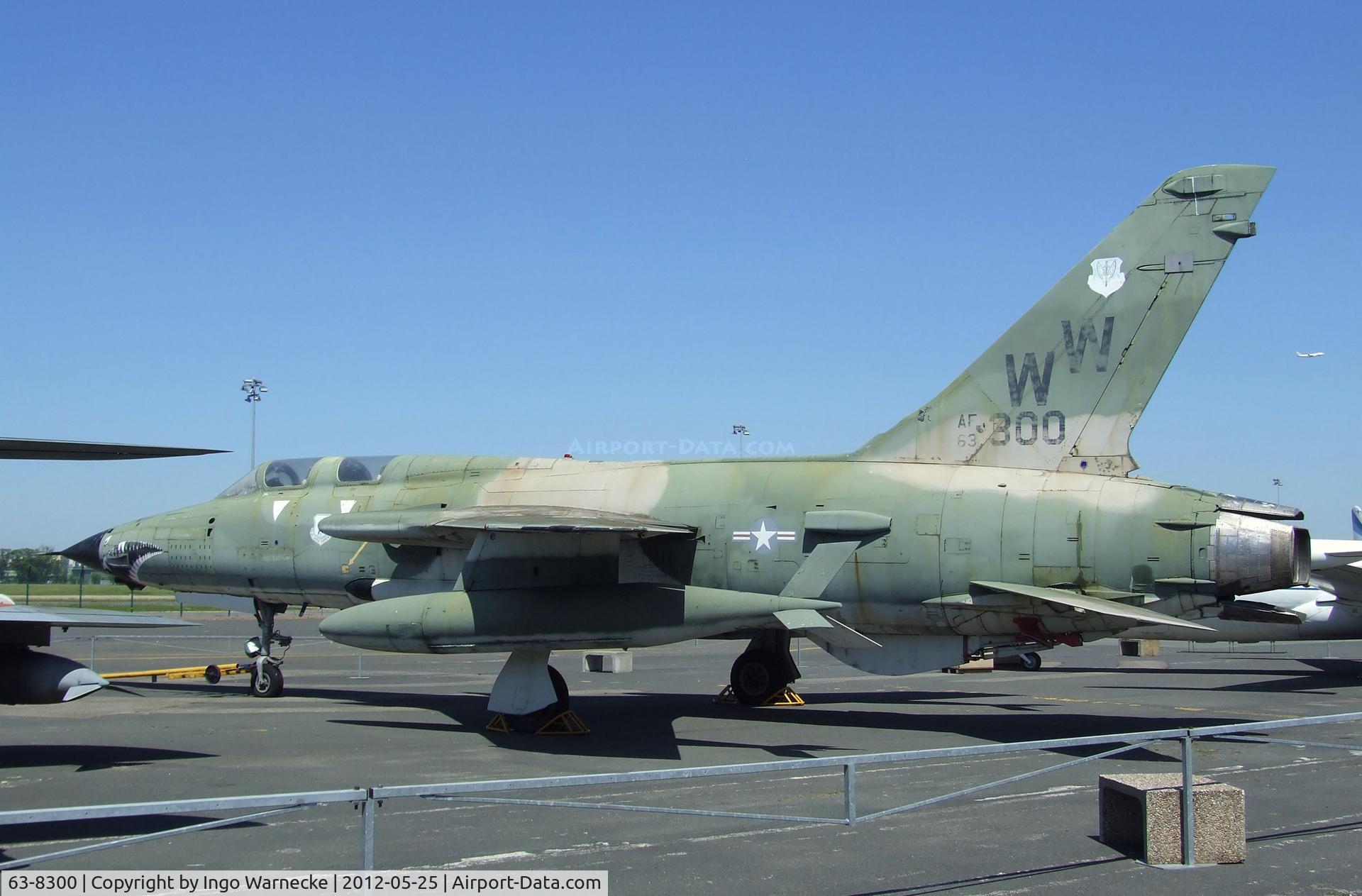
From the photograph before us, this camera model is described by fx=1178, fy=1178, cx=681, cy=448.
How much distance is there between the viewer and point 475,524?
44.0ft

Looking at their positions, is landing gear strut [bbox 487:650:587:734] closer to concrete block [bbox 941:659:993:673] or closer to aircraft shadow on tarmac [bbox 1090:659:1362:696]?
aircraft shadow on tarmac [bbox 1090:659:1362:696]

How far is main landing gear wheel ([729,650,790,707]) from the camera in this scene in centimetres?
1766

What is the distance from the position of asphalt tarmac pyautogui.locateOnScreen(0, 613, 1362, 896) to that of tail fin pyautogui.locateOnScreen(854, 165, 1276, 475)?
3.47 metres

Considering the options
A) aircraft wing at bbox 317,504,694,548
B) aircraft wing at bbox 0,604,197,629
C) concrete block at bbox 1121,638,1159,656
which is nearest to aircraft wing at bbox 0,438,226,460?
aircraft wing at bbox 0,604,197,629

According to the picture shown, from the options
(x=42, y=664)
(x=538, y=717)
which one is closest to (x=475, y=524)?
(x=538, y=717)

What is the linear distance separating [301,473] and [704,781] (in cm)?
964

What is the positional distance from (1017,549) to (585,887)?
781 centimetres

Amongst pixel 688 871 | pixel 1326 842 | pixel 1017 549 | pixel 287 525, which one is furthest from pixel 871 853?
pixel 287 525

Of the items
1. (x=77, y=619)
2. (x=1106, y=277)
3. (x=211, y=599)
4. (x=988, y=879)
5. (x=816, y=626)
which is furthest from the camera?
(x=211, y=599)

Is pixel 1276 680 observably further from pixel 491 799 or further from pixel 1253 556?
pixel 491 799

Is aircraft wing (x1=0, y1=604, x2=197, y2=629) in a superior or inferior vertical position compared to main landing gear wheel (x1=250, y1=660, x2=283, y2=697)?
superior

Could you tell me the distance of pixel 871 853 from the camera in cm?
779

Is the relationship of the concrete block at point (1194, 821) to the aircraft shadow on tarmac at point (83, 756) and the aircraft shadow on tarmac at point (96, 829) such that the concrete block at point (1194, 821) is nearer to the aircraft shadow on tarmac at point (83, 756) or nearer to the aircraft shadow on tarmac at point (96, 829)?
the aircraft shadow on tarmac at point (96, 829)

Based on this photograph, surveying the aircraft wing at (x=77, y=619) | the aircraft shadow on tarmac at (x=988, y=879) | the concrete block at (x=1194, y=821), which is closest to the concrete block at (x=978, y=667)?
the concrete block at (x=1194, y=821)
